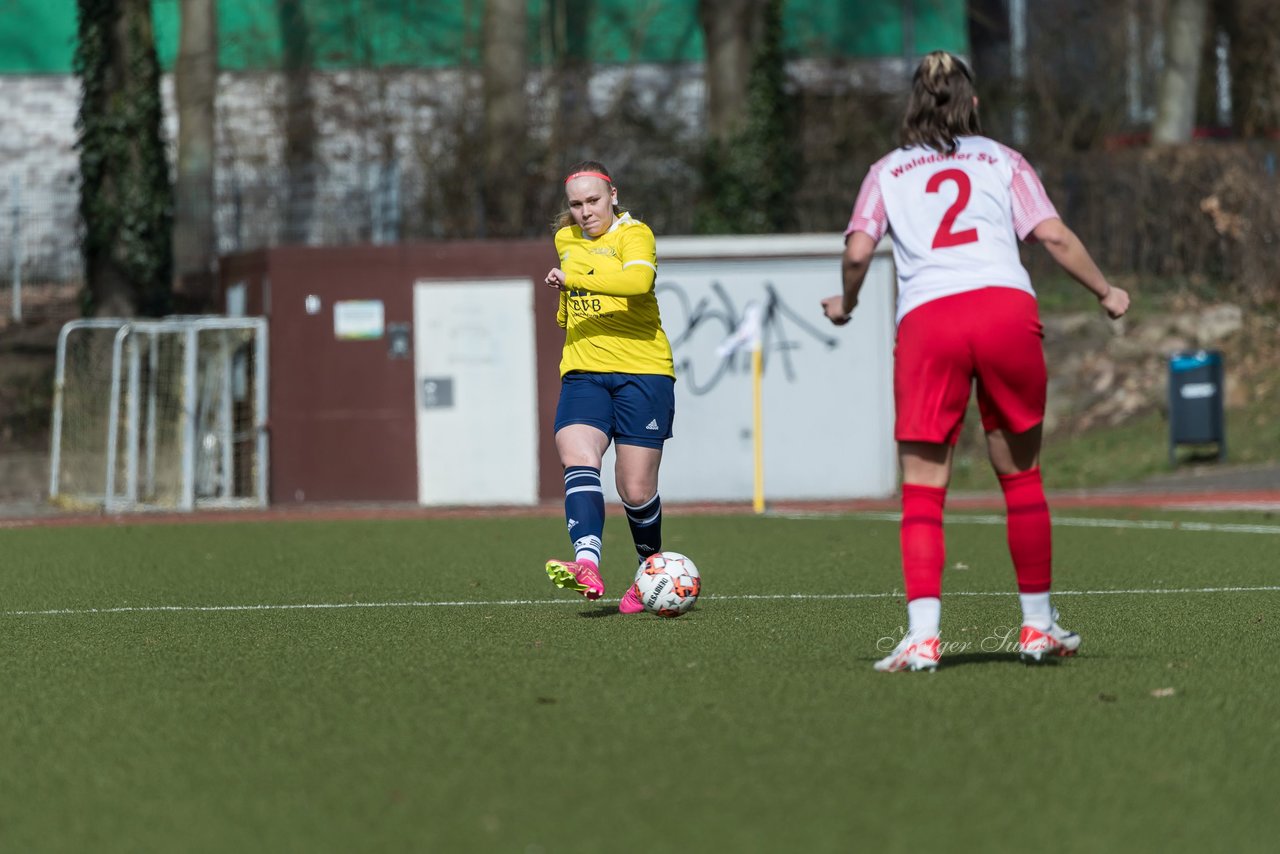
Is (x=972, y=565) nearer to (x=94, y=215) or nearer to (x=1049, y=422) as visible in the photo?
(x=1049, y=422)

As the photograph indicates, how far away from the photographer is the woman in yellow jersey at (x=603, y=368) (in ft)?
27.0

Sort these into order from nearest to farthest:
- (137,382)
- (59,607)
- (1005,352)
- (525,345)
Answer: (1005,352), (59,607), (137,382), (525,345)

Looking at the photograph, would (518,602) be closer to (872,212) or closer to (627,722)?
(872,212)

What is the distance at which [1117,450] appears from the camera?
2261cm

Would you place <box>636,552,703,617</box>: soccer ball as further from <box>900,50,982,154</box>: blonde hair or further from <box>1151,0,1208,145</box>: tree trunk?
<box>1151,0,1208,145</box>: tree trunk

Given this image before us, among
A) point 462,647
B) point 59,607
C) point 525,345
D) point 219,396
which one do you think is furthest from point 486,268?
point 462,647

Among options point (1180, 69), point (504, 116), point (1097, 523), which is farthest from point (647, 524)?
point (1180, 69)

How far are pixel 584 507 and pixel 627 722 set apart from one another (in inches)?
116

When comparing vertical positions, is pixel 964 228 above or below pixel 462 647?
above

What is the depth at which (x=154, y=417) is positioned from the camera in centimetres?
1986

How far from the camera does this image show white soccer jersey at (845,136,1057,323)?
6211 mm

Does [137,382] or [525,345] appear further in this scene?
[525,345]

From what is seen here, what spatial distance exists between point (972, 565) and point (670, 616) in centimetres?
341

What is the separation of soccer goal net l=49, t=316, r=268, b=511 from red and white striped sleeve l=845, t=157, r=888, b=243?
46.1ft
